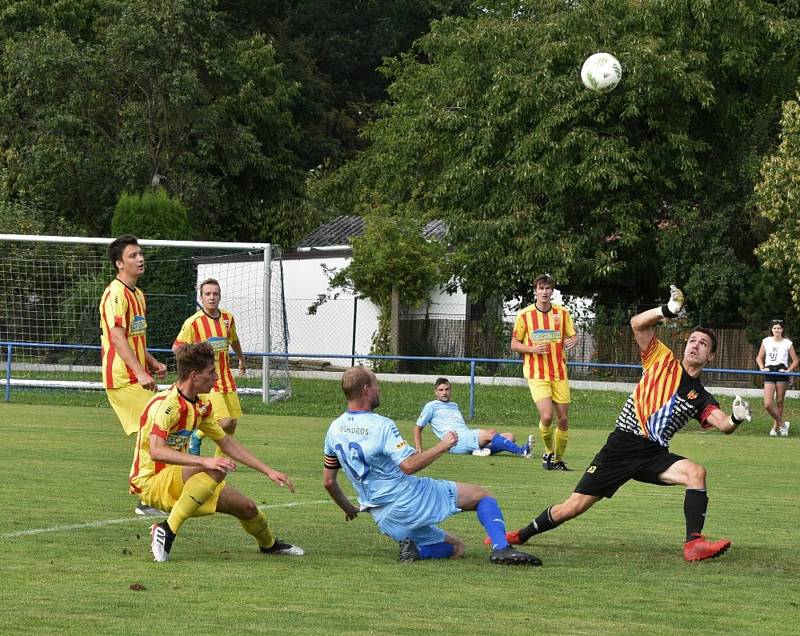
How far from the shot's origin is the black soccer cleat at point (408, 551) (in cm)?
795

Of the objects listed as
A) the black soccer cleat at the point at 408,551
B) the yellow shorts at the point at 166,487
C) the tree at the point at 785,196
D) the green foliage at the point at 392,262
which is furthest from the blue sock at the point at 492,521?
the green foliage at the point at 392,262

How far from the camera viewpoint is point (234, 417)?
45.5ft

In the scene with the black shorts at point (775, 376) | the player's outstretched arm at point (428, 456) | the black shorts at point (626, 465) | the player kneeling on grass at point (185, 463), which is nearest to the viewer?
the player's outstretched arm at point (428, 456)

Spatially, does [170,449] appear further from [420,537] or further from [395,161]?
[395,161]

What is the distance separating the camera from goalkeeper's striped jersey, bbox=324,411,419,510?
7.65 meters

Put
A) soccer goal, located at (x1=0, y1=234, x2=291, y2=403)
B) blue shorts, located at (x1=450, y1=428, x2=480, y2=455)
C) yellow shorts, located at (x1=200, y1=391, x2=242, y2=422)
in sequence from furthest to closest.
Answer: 1. soccer goal, located at (x1=0, y1=234, x2=291, y2=403)
2. blue shorts, located at (x1=450, y1=428, x2=480, y2=455)
3. yellow shorts, located at (x1=200, y1=391, x2=242, y2=422)

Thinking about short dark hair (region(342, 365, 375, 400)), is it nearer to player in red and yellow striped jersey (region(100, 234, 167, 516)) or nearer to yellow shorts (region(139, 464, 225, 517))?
yellow shorts (region(139, 464, 225, 517))

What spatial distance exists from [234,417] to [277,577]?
6660mm

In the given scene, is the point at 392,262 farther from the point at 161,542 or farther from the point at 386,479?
the point at 161,542

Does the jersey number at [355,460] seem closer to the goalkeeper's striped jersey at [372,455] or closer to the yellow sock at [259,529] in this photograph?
the goalkeeper's striped jersey at [372,455]

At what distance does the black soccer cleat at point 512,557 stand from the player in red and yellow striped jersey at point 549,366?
22.6 feet

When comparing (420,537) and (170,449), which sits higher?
(170,449)

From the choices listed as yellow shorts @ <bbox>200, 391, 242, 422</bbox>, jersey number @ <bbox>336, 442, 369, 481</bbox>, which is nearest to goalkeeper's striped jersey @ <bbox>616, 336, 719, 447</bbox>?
jersey number @ <bbox>336, 442, 369, 481</bbox>

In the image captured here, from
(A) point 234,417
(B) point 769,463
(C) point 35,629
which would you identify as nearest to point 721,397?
(B) point 769,463
